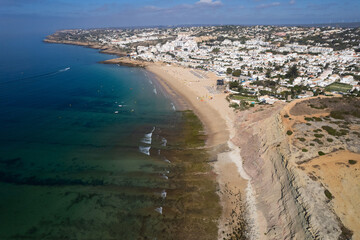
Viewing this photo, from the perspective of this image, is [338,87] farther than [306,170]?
Yes

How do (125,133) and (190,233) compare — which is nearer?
(190,233)

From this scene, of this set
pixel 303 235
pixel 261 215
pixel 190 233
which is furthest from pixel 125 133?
pixel 303 235

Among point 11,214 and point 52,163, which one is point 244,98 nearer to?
point 52,163

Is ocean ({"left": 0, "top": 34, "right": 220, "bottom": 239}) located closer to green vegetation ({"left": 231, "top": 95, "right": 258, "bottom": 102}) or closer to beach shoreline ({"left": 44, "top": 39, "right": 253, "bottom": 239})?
beach shoreline ({"left": 44, "top": 39, "right": 253, "bottom": 239})

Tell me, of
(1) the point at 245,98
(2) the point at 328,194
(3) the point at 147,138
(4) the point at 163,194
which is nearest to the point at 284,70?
(1) the point at 245,98

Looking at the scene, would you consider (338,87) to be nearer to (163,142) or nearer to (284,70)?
(284,70)

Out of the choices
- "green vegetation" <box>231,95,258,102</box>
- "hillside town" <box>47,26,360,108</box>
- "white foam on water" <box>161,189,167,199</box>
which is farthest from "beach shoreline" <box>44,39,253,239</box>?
"white foam on water" <box>161,189,167,199</box>

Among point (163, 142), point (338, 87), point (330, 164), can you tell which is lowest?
point (163, 142)
